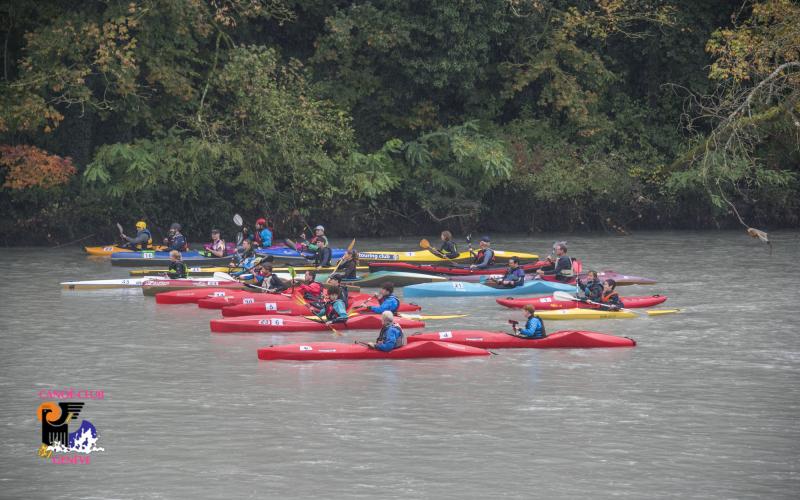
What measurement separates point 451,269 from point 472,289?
10.1ft

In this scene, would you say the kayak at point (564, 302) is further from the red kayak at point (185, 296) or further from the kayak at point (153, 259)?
the kayak at point (153, 259)

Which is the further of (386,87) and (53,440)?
(386,87)

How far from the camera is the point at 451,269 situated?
31125mm

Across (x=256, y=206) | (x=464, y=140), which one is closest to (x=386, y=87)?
(x=464, y=140)

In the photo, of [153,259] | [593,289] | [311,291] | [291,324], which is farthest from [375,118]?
[291,324]

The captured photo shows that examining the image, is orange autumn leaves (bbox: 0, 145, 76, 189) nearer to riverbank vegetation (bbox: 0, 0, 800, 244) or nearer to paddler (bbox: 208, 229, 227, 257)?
Answer: riverbank vegetation (bbox: 0, 0, 800, 244)

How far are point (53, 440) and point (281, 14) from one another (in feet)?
95.1

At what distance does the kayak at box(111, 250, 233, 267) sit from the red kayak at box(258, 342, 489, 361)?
1340cm

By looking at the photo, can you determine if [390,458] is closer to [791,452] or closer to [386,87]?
[791,452]

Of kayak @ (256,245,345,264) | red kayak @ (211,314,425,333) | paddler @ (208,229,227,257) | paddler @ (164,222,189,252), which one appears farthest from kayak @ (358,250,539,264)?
red kayak @ (211,314,425,333)

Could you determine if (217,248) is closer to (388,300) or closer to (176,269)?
(176,269)

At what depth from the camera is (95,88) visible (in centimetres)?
4003

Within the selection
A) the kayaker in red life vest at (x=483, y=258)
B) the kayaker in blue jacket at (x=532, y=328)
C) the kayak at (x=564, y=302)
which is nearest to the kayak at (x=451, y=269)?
the kayaker in red life vest at (x=483, y=258)

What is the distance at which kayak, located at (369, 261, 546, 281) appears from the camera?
100ft
